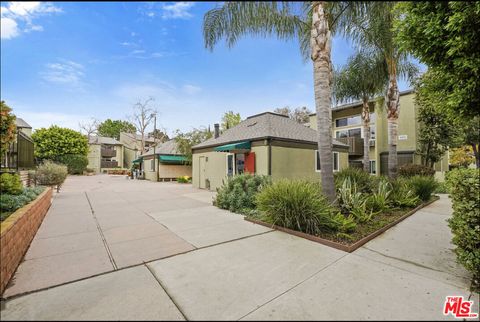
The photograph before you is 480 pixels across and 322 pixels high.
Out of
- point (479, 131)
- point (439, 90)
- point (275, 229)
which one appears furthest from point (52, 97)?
point (479, 131)

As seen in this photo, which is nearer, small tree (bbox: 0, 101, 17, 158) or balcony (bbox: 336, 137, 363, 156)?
small tree (bbox: 0, 101, 17, 158)

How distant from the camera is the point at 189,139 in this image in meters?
23.0

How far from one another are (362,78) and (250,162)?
314 inches

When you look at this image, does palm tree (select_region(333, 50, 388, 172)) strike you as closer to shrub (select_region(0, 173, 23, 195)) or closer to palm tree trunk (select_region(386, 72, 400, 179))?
palm tree trunk (select_region(386, 72, 400, 179))

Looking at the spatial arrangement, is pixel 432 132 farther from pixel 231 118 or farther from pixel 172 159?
pixel 172 159

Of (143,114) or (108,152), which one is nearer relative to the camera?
(143,114)

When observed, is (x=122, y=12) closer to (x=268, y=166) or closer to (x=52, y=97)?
(x=268, y=166)

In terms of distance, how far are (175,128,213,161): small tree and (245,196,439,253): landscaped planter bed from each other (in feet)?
58.1

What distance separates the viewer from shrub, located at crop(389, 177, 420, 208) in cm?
777

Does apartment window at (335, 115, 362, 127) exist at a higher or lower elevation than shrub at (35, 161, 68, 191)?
higher

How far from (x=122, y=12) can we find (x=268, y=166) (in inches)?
325

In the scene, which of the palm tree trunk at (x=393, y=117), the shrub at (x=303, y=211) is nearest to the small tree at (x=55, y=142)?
the shrub at (x=303, y=211)

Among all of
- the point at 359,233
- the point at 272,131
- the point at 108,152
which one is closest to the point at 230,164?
the point at 272,131

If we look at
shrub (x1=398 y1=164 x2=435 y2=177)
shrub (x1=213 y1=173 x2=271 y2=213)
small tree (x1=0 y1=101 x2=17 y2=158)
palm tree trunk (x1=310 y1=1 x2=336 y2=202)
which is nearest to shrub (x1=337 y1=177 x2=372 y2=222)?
palm tree trunk (x1=310 y1=1 x2=336 y2=202)
